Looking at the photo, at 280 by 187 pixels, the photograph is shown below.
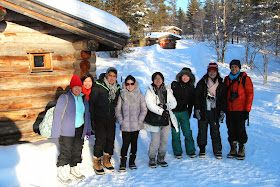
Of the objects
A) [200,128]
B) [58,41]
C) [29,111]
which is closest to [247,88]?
[200,128]

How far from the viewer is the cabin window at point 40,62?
16.4 feet

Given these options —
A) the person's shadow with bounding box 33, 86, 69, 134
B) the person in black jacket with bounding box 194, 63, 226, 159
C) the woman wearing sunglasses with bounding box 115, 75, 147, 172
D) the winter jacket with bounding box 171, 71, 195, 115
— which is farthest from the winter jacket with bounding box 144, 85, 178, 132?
the person's shadow with bounding box 33, 86, 69, 134

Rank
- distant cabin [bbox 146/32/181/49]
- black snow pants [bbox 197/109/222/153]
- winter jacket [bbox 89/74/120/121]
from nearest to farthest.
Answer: winter jacket [bbox 89/74/120/121] → black snow pants [bbox 197/109/222/153] → distant cabin [bbox 146/32/181/49]

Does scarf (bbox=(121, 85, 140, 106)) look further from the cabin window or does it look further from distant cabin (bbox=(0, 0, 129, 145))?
the cabin window

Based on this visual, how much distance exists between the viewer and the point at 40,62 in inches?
200

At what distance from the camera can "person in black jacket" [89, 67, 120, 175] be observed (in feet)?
14.4

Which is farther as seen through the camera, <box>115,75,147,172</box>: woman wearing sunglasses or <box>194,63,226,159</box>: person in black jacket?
<box>194,63,226,159</box>: person in black jacket

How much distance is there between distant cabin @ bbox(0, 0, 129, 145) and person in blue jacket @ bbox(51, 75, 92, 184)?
1264 mm

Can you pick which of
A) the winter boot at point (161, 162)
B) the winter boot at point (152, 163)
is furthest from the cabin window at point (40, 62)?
the winter boot at point (161, 162)

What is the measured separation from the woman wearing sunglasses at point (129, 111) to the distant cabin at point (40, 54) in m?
1.12

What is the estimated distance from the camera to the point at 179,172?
443cm

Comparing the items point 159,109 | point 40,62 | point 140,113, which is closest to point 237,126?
point 159,109

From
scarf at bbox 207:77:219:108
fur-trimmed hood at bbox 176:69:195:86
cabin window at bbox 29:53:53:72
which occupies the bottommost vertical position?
scarf at bbox 207:77:219:108

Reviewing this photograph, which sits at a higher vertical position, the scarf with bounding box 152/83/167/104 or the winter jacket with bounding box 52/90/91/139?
the scarf with bounding box 152/83/167/104
